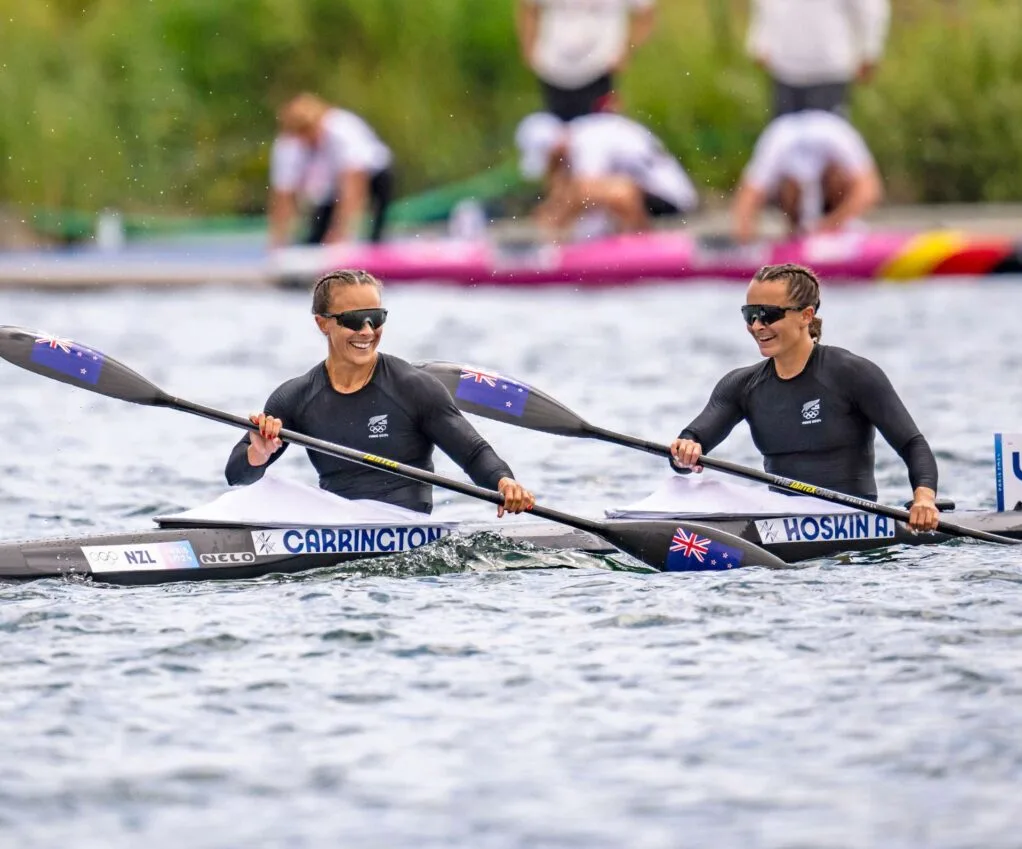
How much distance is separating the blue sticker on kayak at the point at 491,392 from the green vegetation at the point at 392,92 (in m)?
15.1

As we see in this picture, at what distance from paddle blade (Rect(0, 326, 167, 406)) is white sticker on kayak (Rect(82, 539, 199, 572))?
0.74 metres

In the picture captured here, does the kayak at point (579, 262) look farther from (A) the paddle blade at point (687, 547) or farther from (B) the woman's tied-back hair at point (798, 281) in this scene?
(A) the paddle blade at point (687, 547)

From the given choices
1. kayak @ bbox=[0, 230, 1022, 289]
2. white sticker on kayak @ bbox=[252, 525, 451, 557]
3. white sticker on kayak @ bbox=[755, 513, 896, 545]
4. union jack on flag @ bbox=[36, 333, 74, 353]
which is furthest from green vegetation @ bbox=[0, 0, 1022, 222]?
white sticker on kayak @ bbox=[252, 525, 451, 557]

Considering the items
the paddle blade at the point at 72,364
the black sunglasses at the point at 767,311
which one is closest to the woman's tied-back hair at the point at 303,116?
the paddle blade at the point at 72,364

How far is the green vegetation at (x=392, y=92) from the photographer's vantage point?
2358 centimetres

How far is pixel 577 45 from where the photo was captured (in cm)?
2056

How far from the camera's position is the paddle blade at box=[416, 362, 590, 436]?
914 cm

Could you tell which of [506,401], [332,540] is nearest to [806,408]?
[506,401]

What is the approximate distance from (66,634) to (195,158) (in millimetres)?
18771

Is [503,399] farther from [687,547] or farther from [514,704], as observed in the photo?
[514,704]

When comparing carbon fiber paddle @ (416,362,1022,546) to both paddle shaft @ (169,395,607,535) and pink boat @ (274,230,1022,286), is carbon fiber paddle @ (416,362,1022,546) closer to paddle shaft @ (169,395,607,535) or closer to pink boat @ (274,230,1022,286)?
paddle shaft @ (169,395,607,535)

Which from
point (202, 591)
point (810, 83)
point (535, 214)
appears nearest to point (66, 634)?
point (202, 591)

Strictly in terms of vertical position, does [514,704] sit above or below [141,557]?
below

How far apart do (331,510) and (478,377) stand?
3.37 feet
